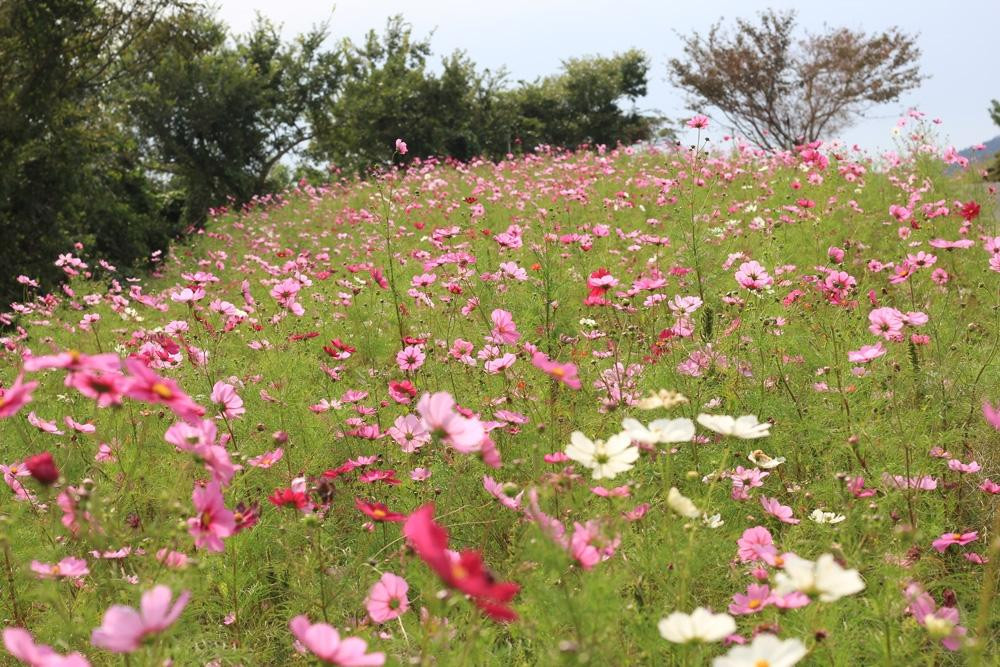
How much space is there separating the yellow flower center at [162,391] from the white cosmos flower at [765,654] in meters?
0.68

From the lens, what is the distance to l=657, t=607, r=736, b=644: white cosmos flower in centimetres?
82

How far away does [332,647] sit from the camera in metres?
0.76

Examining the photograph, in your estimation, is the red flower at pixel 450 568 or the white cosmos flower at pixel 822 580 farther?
the white cosmos flower at pixel 822 580

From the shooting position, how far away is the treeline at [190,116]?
748 cm

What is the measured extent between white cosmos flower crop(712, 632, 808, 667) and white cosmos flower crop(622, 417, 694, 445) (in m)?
0.32

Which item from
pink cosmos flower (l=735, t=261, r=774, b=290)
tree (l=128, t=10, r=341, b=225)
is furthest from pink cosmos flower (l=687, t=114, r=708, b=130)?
tree (l=128, t=10, r=341, b=225)

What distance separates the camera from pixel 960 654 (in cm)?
135

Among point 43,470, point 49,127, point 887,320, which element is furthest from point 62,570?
point 49,127

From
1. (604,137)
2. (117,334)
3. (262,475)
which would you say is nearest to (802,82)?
(604,137)

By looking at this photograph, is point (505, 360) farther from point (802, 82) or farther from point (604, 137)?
point (604, 137)

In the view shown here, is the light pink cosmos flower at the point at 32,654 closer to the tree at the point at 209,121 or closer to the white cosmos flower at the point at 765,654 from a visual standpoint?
the white cosmos flower at the point at 765,654

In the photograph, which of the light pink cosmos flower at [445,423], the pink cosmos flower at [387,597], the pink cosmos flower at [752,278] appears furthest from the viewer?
the pink cosmos flower at [752,278]

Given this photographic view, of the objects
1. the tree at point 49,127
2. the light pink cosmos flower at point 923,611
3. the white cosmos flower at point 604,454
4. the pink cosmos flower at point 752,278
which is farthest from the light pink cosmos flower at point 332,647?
the tree at point 49,127

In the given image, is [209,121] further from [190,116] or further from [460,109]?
[460,109]
